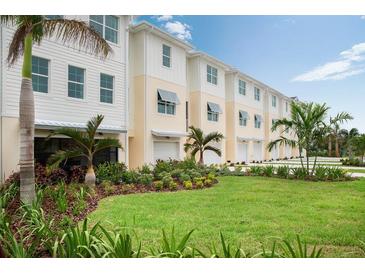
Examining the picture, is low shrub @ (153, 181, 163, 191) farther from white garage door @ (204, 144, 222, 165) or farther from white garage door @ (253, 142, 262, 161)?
white garage door @ (253, 142, 262, 161)

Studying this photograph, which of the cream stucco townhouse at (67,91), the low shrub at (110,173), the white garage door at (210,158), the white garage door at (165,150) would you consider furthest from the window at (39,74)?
the white garage door at (210,158)

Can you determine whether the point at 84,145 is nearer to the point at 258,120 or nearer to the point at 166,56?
the point at 166,56

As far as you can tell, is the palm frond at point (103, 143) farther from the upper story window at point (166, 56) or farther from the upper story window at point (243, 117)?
the upper story window at point (243, 117)

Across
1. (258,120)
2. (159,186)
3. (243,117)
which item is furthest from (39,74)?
(258,120)

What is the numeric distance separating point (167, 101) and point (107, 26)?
19.2 ft

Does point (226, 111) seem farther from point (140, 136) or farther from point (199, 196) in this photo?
point (199, 196)

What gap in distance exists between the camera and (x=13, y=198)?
→ 7.62m

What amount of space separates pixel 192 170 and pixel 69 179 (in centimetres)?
580

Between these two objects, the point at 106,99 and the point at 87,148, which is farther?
the point at 106,99

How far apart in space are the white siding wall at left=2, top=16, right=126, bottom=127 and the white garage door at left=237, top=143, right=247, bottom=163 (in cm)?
1465

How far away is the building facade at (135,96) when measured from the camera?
1120 centimetres

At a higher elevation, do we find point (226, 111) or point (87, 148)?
point (226, 111)

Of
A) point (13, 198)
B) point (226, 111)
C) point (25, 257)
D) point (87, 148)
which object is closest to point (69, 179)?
point (87, 148)
